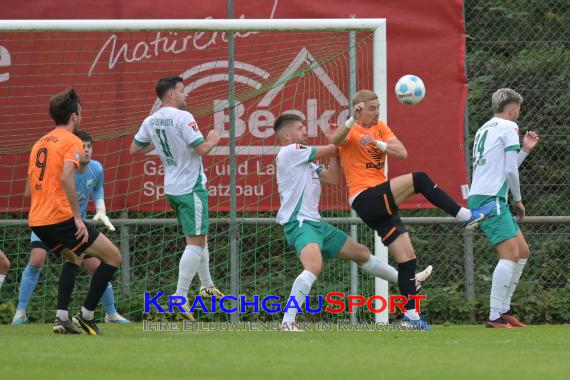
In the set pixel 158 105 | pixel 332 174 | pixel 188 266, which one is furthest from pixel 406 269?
pixel 158 105

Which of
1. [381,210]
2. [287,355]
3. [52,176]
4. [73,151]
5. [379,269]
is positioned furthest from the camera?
[379,269]

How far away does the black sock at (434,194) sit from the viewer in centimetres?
919

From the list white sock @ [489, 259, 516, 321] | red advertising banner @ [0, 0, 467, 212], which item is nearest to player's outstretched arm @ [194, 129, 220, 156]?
red advertising banner @ [0, 0, 467, 212]

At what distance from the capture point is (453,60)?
1170 centimetres

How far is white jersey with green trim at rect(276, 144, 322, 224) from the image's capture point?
30.8 ft

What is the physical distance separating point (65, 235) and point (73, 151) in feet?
2.14

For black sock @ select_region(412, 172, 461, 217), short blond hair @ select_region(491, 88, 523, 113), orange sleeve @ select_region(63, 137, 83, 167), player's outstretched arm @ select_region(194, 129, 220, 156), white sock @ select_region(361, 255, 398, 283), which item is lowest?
white sock @ select_region(361, 255, 398, 283)

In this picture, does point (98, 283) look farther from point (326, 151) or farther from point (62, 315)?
point (326, 151)

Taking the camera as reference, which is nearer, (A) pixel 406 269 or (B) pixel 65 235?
(B) pixel 65 235

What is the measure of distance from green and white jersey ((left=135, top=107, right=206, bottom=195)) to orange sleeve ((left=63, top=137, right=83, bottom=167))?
4.76 feet

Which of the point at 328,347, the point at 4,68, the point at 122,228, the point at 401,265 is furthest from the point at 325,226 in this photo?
the point at 4,68

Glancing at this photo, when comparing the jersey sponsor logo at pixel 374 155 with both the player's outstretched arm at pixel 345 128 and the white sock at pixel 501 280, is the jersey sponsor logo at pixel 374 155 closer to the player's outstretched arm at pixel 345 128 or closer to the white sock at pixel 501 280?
the player's outstretched arm at pixel 345 128

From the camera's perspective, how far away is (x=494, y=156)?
9938mm

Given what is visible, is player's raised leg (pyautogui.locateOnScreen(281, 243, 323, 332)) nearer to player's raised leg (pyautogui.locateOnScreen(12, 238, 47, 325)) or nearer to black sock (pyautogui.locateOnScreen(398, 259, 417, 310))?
black sock (pyautogui.locateOnScreen(398, 259, 417, 310))
